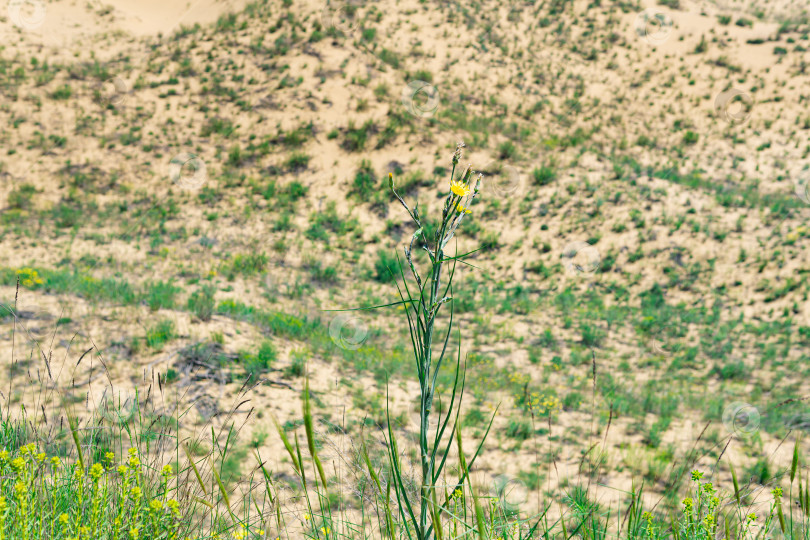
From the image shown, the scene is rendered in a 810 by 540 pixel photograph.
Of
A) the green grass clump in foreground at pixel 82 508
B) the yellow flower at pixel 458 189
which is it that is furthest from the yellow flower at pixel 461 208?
the green grass clump in foreground at pixel 82 508

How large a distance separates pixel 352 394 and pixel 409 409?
74 cm

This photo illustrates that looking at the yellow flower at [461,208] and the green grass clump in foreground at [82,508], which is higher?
the yellow flower at [461,208]

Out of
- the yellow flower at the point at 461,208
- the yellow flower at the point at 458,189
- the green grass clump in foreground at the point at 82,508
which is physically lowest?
the green grass clump in foreground at the point at 82,508

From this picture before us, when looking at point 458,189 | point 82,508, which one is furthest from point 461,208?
point 82,508

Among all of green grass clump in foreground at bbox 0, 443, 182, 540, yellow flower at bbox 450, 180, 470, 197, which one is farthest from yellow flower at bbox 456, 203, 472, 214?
green grass clump in foreground at bbox 0, 443, 182, 540

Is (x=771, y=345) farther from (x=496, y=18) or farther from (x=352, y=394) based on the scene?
(x=496, y=18)

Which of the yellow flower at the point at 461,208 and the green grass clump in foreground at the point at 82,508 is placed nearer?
the yellow flower at the point at 461,208

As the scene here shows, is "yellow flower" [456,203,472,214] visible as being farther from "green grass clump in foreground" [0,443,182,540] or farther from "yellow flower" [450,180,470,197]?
"green grass clump in foreground" [0,443,182,540]

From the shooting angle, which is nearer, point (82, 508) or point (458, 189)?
point (458, 189)

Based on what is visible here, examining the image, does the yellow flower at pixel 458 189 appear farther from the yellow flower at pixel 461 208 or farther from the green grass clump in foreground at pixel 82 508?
the green grass clump in foreground at pixel 82 508

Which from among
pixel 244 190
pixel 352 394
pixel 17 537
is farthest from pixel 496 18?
pixel 17 537

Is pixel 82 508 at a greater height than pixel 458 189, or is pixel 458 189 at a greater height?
→ pixel 458 189

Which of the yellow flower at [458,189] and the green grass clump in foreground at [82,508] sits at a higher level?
the yellow flower at [458,189]

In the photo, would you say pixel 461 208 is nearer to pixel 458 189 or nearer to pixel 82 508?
pixel 458 189
